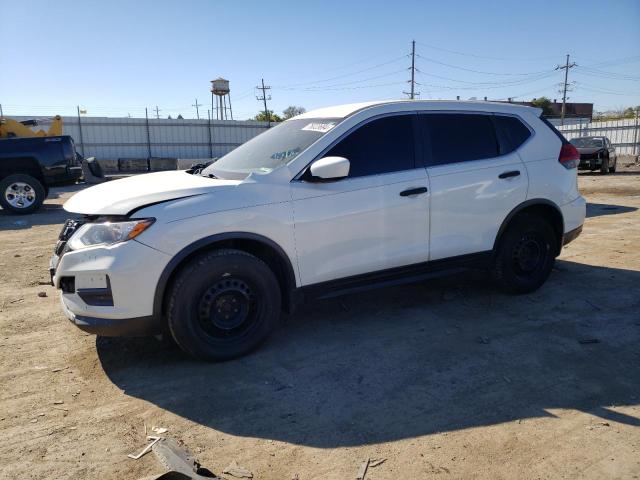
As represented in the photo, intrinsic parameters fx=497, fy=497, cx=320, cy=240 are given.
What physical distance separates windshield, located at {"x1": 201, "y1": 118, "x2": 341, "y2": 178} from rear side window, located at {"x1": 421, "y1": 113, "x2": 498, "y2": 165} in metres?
0.94

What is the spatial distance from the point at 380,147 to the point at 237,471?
8.89ft

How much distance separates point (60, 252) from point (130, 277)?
785 millimetres

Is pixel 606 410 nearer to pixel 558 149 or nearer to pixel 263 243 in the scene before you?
pixel 263 243

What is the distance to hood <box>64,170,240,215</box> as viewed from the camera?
3.43 meters

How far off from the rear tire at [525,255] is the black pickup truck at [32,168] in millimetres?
9763

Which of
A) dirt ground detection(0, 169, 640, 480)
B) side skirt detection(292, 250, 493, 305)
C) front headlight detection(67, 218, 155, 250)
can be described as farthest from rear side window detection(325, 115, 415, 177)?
front headlight detection(67, 218, 155, 250)

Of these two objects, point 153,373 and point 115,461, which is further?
point 153,373

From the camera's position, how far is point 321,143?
3.93m

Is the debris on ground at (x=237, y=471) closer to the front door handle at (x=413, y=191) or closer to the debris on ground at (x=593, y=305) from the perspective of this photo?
the front door handle at (x=413, y=191)

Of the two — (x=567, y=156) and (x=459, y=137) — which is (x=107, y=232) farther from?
(x=567, y=156)

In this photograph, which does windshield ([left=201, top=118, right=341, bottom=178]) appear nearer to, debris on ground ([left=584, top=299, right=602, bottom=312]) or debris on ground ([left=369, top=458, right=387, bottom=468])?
debris on ground ([left=369, top=458, right=387, bottom=468])

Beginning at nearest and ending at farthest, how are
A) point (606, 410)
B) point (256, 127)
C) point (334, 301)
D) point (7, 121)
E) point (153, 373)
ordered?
1. point (606, 410)
2. point (153, 373)
3. point (334, 301)
4. point (7, 121)
5. point (256, 127)

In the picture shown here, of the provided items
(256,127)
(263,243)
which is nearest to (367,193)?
(263,243)

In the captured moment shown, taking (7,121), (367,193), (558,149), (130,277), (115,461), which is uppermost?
(7,121)
